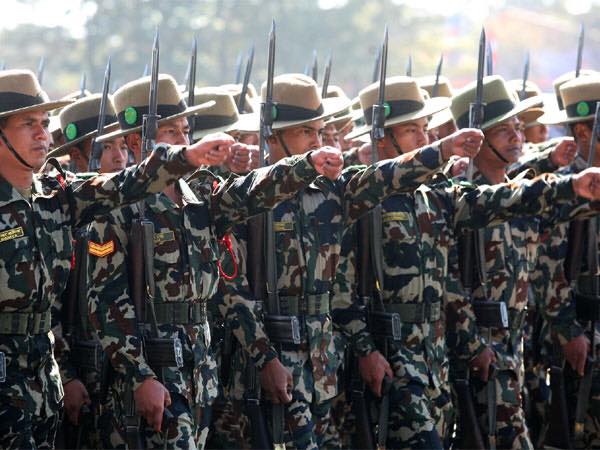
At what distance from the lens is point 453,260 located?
29.5 ft

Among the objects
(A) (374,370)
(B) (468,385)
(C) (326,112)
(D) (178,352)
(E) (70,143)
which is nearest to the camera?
(D) (178,352)

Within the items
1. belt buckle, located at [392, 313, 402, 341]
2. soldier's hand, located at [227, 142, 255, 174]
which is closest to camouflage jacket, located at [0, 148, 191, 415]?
soldier's hand, located at [227, 142, 255, 174]

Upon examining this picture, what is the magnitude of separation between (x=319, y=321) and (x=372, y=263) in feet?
2.02

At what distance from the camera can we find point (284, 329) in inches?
307

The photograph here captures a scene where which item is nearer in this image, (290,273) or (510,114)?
(290,273)

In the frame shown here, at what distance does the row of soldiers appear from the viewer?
6809 mm

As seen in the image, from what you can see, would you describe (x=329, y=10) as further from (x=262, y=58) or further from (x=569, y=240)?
(x=569, y=240)

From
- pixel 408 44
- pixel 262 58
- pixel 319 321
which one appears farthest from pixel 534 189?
pixel 408 44

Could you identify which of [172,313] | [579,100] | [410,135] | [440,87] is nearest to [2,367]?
[172,313]

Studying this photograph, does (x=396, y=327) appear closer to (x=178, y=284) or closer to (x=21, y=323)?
(x=178, y=284)

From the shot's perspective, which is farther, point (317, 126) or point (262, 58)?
point (262, 58)

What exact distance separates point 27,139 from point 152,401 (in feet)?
4.38

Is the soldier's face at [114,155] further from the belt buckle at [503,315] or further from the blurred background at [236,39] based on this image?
the blurred background at [236,39]

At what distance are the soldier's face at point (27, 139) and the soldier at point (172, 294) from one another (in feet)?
1.65
